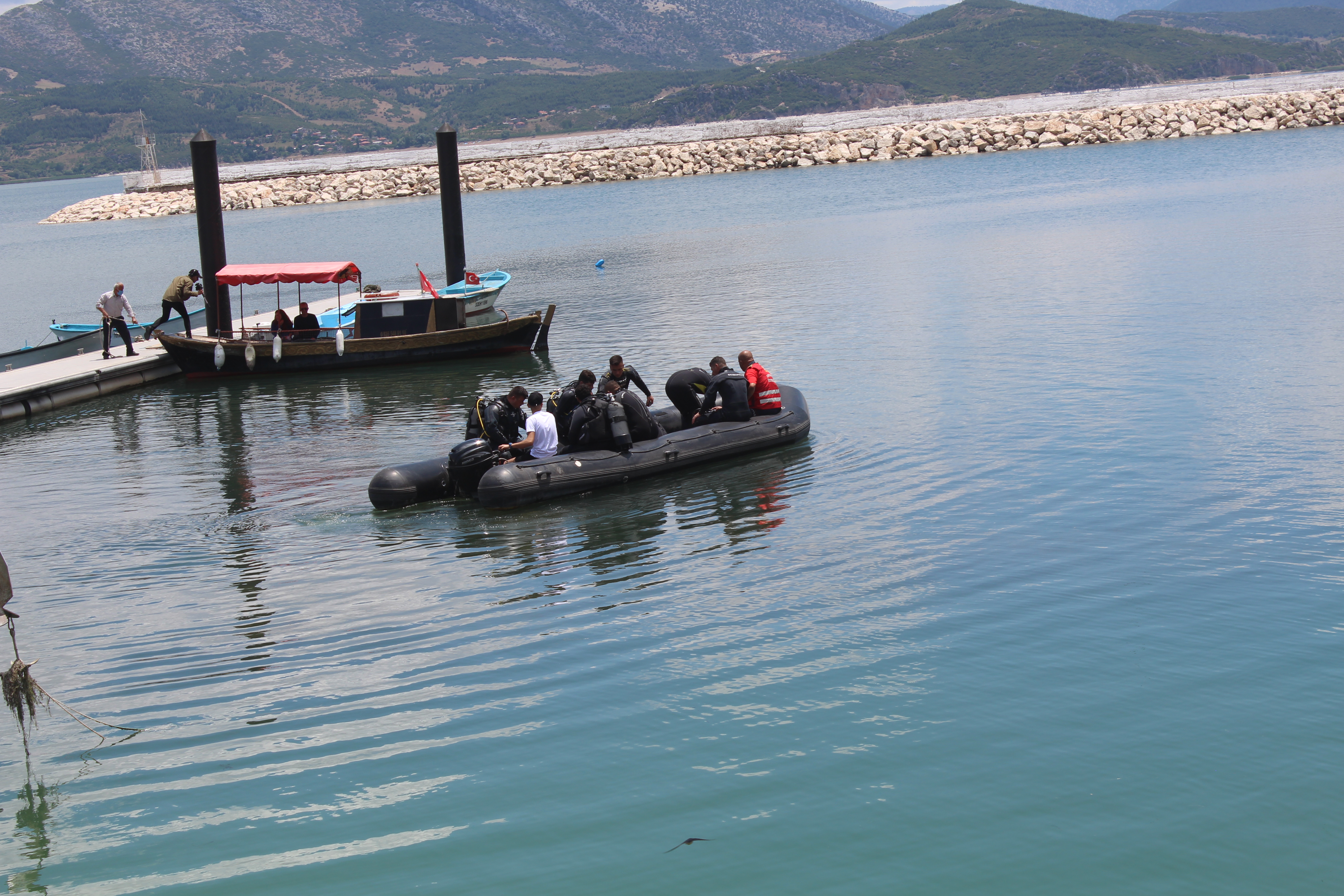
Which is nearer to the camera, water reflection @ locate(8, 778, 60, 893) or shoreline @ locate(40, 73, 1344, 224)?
water reflection @ locate(8, 778, 60, 893)

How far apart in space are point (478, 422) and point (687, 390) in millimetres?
3058

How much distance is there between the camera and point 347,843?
7.26m

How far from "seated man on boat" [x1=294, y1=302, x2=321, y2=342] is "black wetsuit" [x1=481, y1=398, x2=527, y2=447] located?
11455mm

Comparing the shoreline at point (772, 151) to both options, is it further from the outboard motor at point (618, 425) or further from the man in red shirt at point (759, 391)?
the outboard motor at point (618, 425)

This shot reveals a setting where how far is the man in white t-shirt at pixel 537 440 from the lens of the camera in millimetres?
14727

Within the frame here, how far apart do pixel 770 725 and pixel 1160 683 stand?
2925 mm

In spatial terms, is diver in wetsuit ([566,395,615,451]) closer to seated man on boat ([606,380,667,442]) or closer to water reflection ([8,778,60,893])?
seated man on boat ([606,380,667,442])

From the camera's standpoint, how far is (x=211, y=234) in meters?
25.9

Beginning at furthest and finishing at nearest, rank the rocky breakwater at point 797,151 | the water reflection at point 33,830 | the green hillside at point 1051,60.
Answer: the green hillside at point 1051,60 < the rocky breakwater at point 797,151 < the water reflection at point 33,830

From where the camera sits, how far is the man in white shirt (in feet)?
83.3

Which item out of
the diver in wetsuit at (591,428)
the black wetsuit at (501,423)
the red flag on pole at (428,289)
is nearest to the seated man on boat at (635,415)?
the diver in wetsuit at (591,428)

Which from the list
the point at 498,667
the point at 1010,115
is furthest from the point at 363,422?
the point at 1010,115

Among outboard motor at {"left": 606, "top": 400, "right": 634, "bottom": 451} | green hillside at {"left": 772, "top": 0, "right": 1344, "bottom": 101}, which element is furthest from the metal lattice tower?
green hillside at {"left": 772, "top": 0, "right": 1344, "bottom": 101}

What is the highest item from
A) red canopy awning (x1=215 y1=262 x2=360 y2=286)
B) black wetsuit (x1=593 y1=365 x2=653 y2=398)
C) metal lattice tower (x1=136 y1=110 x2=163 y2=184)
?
metal lattice tower (x1=136 y1=110 x2=163 y2=184)
